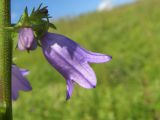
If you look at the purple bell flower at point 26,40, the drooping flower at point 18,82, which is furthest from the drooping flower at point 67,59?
the drooping flower at point 18,82

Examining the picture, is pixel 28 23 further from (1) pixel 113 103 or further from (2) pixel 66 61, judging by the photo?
(1) pixel 113 103

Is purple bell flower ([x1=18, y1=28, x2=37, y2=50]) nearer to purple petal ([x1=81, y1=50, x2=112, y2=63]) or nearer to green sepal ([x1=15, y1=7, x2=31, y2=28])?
green sepal ([x1=15, y1=7, x2=31, y2=28])

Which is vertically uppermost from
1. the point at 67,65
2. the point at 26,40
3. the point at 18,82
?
the point at 26,40

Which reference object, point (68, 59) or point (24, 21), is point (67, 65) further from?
point (24, 21)

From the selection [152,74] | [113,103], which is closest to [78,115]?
[113,103]

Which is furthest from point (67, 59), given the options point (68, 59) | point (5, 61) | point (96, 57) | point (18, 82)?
point (18, 82)

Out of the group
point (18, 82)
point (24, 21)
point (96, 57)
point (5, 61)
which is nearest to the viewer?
point (5, 61)

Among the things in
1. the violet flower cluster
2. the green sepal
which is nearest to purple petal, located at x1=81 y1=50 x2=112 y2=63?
the violet flower cluster
